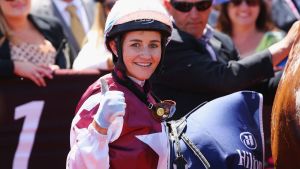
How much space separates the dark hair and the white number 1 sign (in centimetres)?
232

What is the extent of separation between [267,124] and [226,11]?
6.06 ft

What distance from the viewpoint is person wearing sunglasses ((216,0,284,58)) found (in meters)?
5.99

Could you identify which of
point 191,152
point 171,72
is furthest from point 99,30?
point 191,152

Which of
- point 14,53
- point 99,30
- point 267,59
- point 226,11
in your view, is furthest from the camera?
point 226,11

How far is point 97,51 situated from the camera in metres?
4.93

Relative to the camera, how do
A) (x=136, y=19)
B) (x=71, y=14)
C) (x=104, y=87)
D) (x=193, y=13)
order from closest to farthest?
(x=104, y=87)
(x=136, y=19)
(x=193, y=13)
(x=71, y=14)

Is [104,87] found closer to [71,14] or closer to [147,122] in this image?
[147,122]

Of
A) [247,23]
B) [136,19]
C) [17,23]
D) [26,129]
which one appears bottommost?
[26,129]

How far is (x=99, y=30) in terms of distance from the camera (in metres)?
5.20

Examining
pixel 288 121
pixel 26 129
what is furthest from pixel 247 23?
pixel 288 121

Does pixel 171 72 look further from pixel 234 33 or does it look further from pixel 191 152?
pixel 234 33

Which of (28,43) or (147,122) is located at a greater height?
(147,122)

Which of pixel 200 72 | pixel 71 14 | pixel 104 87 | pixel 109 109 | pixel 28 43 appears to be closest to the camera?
pixel 109 109

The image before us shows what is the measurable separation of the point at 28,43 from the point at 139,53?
194 cm
